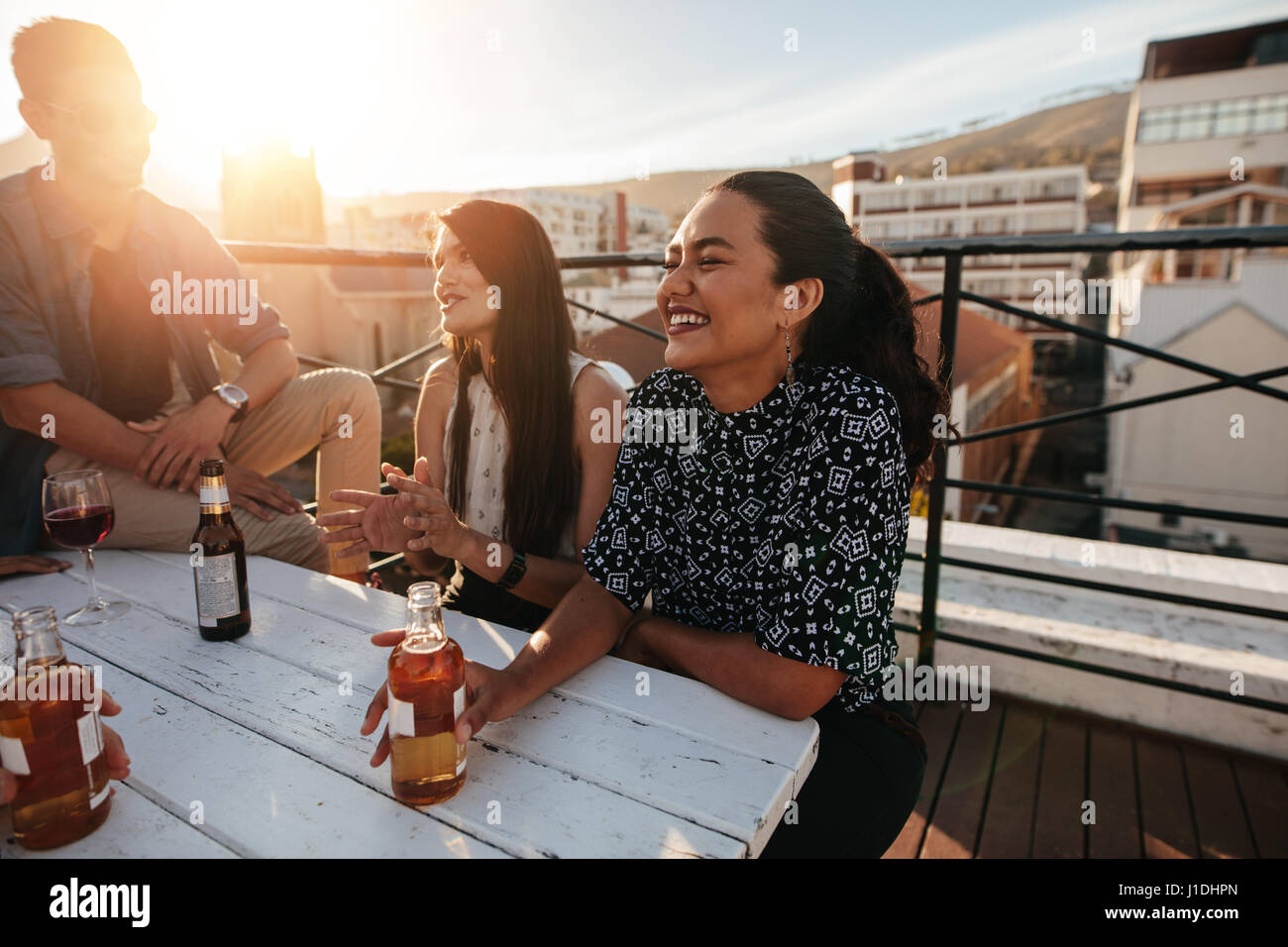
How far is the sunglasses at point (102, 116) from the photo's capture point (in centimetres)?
203

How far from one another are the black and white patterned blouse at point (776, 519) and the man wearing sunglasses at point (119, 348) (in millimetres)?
857

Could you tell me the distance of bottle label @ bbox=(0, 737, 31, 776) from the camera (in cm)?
81

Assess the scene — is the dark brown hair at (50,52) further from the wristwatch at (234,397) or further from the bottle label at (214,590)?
the bottle label at (214,590)

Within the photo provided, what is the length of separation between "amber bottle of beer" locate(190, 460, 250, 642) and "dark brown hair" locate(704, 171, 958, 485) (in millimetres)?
1108

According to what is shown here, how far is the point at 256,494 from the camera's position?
6.61ft

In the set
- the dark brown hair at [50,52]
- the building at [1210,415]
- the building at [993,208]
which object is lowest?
the building at [1210,415]

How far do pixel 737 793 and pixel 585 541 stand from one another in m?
0.95

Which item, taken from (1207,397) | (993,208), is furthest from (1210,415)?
(993,208)

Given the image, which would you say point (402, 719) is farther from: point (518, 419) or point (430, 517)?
point (518, 419)

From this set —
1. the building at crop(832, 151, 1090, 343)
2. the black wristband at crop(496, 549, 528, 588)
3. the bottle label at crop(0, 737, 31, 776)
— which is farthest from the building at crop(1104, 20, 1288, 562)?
the bottle label at crop(0, 737, 31, 776)

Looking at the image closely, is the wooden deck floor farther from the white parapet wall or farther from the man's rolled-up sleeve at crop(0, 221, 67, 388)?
the man's rolled-up sleeve at crop(0, 221, 67, 388)

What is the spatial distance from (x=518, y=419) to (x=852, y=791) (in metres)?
1.18

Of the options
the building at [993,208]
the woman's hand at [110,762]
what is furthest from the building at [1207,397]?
the woman's hand at [110,762]

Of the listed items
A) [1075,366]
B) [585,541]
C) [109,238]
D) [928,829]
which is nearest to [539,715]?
[585,541]
